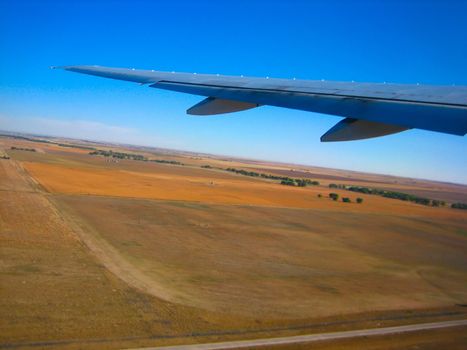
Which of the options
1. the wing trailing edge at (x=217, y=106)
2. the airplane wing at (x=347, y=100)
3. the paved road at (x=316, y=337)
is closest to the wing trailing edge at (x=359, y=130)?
the airplane wing at (x=347, y=100)

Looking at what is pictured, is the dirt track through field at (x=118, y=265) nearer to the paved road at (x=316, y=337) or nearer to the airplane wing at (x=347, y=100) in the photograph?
the paved road at (x=316, y=337)

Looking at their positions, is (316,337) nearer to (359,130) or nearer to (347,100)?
(359,130)

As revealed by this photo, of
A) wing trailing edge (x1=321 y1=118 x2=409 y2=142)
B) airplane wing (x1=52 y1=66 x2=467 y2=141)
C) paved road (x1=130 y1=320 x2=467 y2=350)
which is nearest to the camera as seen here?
airplane wing (x1=52 y1=66 x2=467 y2=141)

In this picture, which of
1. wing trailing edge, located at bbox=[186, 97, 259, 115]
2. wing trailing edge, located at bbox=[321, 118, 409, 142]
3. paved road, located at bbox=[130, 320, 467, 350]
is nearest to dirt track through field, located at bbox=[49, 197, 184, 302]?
paved road, located at bbox=[130, 320, 467, 350]

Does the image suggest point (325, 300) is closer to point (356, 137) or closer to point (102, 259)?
point (102, 259)

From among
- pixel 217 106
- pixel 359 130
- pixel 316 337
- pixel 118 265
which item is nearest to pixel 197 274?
pixel 118 265

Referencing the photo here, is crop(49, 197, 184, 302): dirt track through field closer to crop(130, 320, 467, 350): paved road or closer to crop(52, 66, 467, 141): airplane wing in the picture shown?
crop(130, 320, 467, 350): paved road
